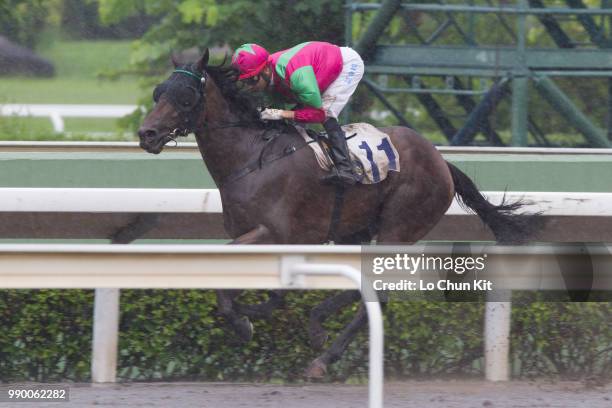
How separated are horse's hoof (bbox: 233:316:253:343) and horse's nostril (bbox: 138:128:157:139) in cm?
91

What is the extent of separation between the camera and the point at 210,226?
18.9ft

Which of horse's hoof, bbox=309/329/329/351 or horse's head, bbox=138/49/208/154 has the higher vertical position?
horse's head, bbox=138/49/208/154

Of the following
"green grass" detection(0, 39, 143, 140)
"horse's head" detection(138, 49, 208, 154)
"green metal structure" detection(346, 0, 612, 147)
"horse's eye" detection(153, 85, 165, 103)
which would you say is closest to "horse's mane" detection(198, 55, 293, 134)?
"horse's head" detection(138, 49, 208, 154)

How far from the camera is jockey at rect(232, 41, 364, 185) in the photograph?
535 centimetres

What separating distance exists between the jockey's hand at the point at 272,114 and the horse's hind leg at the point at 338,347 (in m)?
0.98

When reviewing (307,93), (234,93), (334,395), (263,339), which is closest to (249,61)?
(234,93)

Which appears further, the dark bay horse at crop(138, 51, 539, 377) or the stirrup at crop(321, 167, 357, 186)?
the stirrup at crop(321, 167, 357, 186)

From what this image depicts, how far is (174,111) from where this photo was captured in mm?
5219

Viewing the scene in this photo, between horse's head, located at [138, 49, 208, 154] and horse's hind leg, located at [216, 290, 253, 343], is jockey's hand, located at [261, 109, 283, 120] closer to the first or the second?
horse's head, located at [138, 49, 208, 154]

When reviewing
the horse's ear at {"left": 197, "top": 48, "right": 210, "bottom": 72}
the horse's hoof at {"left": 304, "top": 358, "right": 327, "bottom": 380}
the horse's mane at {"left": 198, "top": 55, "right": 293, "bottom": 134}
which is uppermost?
the horse's ear at {"left": 197, "top": 48, "right": 210, "bottom": 72}

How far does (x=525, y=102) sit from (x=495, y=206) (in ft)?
14.3

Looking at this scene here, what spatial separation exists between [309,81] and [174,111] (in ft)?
2.08

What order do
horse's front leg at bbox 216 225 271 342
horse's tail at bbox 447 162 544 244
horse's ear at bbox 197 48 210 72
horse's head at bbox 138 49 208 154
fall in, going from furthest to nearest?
horse's tail at bbox 447 162 544 244, horse's ear at bbox 197 48 210 72, horse's head at bbox 138 49 208 154, horse's front leg at bbox 216 225 271 342

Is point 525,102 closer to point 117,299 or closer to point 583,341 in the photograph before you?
point 583,341
